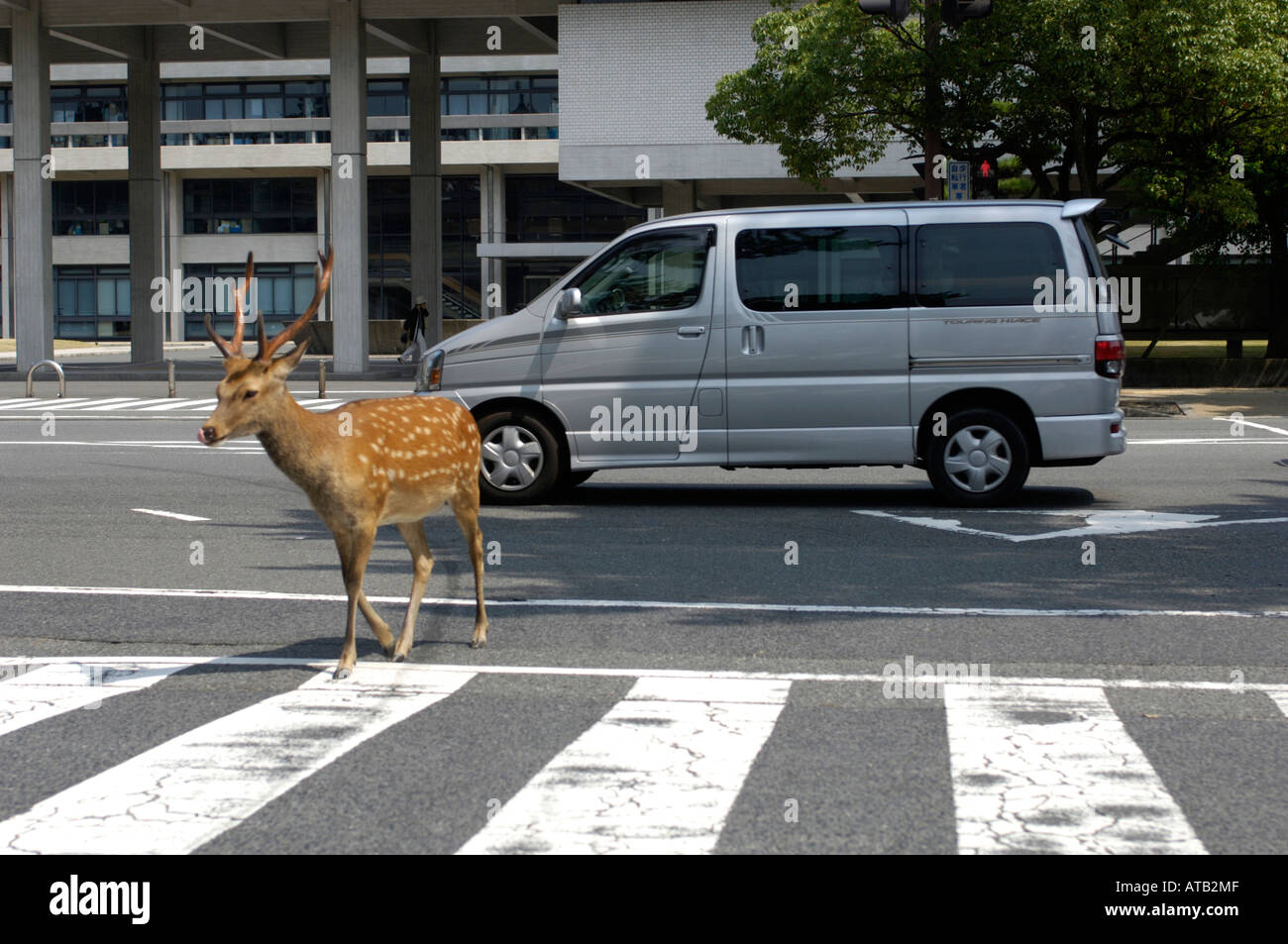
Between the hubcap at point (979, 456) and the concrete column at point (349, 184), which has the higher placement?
the concrete column at point (349, 184)

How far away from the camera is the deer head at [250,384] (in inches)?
252

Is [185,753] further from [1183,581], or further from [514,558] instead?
[1183,581]

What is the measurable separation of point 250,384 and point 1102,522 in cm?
754

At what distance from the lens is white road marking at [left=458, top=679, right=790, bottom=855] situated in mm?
4531

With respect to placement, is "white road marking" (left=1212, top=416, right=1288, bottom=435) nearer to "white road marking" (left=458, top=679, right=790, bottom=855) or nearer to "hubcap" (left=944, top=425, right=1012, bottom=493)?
"hubcap" (left=944, top=425, right=1012, bottom=493)

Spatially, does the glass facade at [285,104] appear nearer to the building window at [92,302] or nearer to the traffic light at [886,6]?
the building window at [92,302]

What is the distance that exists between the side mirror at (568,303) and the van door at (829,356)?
122 cm

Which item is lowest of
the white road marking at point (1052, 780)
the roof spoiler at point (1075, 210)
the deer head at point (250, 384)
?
the white road marking at point (1052, 780)

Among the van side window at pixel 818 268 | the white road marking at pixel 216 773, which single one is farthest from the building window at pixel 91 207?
the white road marking at pixel 216 773

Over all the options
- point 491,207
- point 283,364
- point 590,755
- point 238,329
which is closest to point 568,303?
point 283,364

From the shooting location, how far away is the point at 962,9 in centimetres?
1822

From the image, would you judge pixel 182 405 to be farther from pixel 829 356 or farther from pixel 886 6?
pixel 829 356
